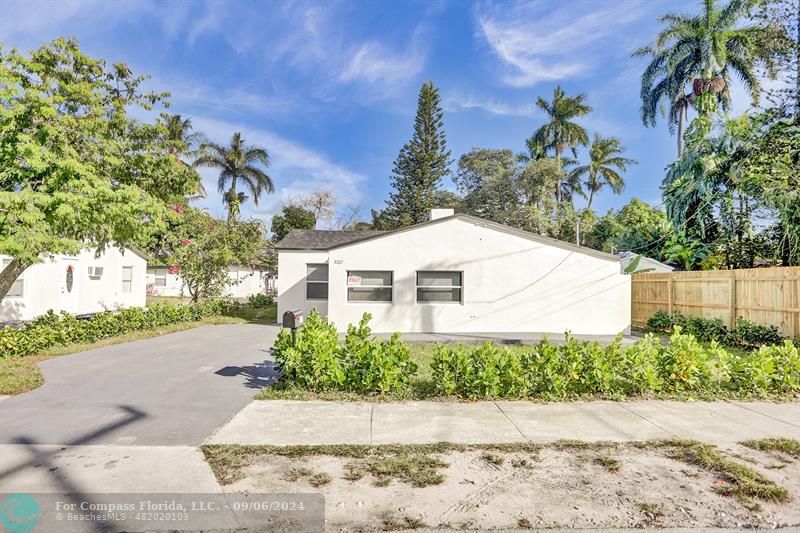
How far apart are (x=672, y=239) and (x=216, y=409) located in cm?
1995

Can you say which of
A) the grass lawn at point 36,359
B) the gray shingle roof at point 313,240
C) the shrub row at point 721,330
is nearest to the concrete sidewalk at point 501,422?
the grass lawn at point 36,359

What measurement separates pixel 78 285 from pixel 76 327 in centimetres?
768

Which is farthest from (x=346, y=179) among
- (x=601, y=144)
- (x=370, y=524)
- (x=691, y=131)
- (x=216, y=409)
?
(x=370, y=524)

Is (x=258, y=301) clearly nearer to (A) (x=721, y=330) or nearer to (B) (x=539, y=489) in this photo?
(A) (x=721, y=330)

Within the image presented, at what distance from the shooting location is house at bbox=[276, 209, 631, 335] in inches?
504

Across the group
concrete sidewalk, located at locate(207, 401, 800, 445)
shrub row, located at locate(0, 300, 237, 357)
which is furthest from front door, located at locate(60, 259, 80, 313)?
concrete sidewalk, located at locate(207, 401, 800, 445)

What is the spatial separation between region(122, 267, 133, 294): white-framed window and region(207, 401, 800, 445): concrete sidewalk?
16769 millimetres

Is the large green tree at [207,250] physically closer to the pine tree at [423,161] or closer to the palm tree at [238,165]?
the palm tree at [238,165]

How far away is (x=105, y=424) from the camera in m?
4.46

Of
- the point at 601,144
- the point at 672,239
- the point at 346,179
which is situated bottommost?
the point at 672,239

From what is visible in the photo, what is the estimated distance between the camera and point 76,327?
9742 millimetres

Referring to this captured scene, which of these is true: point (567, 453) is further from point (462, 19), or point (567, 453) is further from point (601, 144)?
point (601, 144)

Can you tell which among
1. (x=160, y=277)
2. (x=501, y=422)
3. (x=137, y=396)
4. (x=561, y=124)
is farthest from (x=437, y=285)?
(x=561, y=124)

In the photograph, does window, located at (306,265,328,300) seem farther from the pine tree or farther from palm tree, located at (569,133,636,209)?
palm tree, located at (569,133,636,209)
